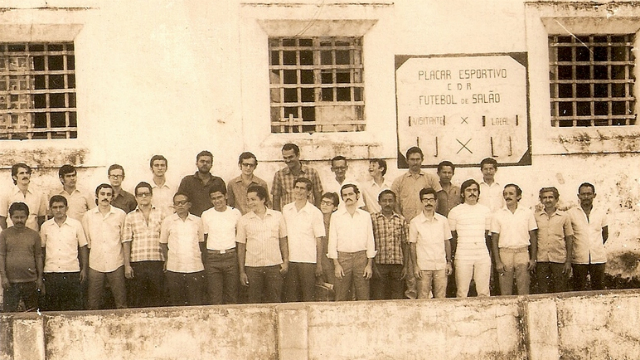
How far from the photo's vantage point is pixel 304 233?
8.45m

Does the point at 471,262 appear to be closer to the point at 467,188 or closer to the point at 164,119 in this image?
the point at 467,188

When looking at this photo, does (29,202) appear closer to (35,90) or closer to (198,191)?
(35,90)

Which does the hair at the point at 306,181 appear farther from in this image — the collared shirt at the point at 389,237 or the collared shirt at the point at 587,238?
the collared shirt at the point at 587,238

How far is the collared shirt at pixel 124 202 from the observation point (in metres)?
8.78

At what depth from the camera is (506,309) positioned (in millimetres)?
7820

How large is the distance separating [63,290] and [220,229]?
1.56 metres

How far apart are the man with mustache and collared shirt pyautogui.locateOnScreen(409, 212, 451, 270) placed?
0.18 m

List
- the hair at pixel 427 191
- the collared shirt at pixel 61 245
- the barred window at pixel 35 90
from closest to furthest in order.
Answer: the collared shirt at pixel 61 245 < the hair at pixel 427 191 < the barred window at pixel 35 90

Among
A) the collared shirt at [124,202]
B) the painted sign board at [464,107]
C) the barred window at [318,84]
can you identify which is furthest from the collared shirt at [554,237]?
the collared shirt at [124,202]

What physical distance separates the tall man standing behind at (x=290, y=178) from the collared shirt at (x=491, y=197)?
5.54ft

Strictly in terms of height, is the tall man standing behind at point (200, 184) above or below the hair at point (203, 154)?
below

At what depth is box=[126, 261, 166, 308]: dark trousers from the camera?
843 centimetres

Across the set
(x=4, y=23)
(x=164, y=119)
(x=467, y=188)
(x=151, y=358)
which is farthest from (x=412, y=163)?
(x=4, y=23)

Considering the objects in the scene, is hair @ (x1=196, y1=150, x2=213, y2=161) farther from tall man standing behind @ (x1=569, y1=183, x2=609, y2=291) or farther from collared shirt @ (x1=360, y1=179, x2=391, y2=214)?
tall man standing behind @ (x1=569, y1=183, x2=609, y2=291)
